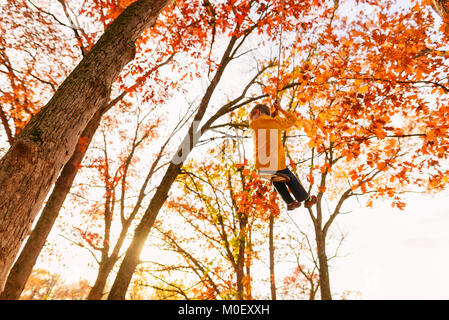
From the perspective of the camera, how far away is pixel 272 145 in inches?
151

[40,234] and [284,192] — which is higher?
[284,192]

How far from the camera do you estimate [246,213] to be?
736cm

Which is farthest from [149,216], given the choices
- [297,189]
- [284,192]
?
[297,189]

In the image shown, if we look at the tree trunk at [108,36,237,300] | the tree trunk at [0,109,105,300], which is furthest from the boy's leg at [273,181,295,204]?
the tree trunk at [0,109,105,300]

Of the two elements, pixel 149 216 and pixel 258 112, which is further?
pixel 149 216

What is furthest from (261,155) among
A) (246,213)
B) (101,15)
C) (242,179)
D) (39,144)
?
(101,15)

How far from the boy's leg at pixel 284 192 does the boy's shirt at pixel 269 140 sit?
524mm

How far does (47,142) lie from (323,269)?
9634 mm

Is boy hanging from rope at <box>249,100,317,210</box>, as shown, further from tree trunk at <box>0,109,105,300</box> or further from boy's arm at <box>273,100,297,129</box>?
tree trunk at <box>0,109,105,300</box>

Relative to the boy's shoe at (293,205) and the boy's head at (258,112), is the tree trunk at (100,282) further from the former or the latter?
the boy's head at (258,112)

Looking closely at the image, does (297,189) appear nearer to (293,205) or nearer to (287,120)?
(293,205)

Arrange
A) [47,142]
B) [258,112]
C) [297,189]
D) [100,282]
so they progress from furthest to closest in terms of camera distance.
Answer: [100,282]
[297,189]
[258,112]
[47,142]

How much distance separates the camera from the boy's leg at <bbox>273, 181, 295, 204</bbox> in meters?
4.29
